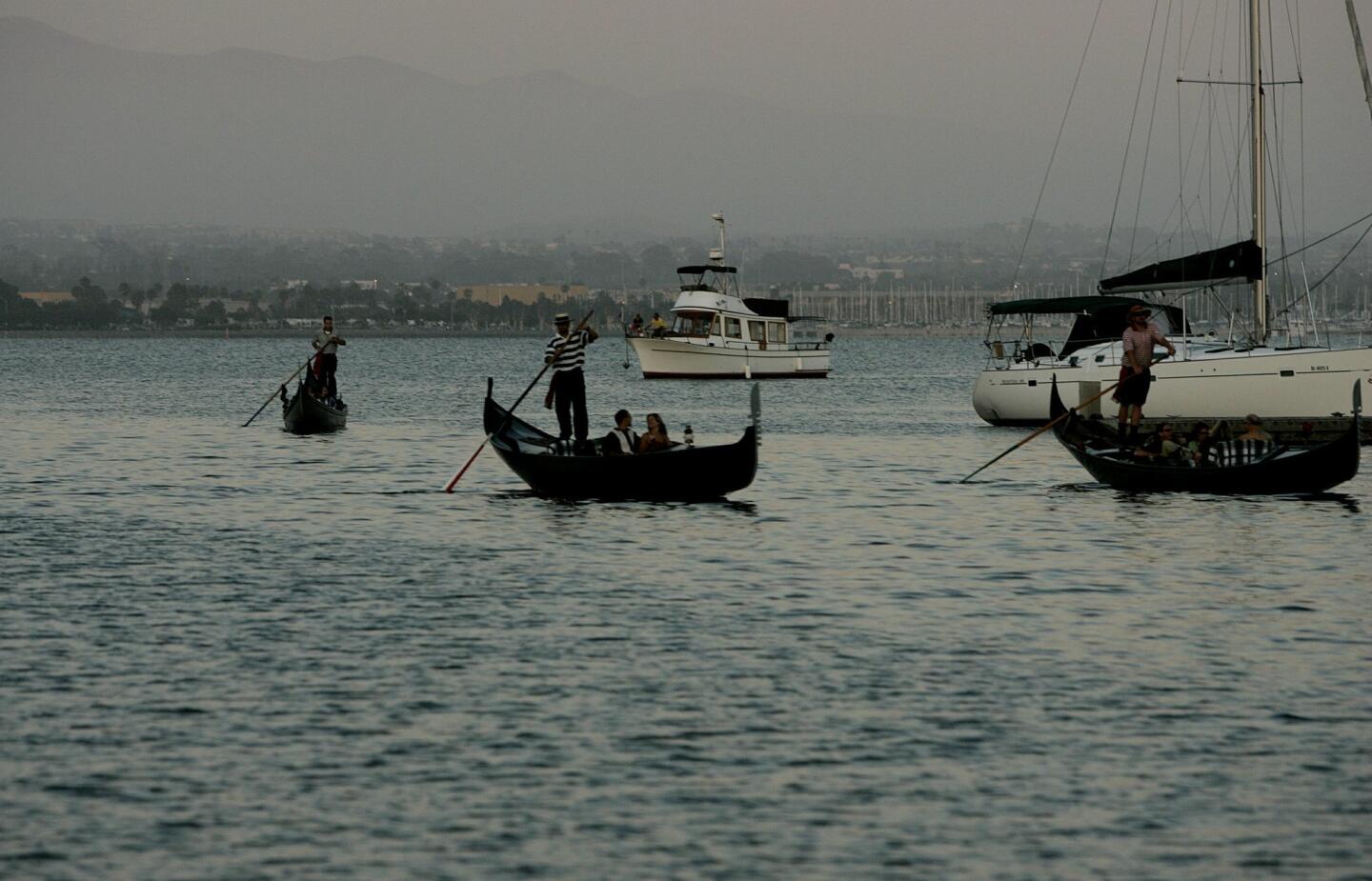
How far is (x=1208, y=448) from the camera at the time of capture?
3091cm

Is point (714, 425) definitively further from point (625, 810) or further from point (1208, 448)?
point (625, 810)

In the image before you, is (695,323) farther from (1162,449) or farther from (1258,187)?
(1162,449)

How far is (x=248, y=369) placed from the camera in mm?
144625

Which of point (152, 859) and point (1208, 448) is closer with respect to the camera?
point (152, 859)

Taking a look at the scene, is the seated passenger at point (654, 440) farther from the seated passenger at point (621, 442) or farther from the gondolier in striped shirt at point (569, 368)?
the gondolier in striped shirt at point (569, 368)

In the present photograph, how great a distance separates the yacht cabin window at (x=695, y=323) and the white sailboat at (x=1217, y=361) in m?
42.4

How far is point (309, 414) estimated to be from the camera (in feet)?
165

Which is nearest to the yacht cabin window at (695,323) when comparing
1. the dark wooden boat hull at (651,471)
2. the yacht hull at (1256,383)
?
the yacht hull at (1256,383)

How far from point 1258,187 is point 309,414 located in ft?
81.2

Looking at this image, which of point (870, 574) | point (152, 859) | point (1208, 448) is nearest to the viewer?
point (152, 859)

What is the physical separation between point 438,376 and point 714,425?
2683 inches

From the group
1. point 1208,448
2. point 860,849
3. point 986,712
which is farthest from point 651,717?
point 1208,448

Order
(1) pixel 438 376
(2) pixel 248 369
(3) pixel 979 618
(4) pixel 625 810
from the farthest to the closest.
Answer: (2) pixel 248 369, (1) pixel 438 376, (3) pixel 979 618, (4) pixel 625 810

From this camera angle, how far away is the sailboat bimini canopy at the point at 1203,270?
152ft
